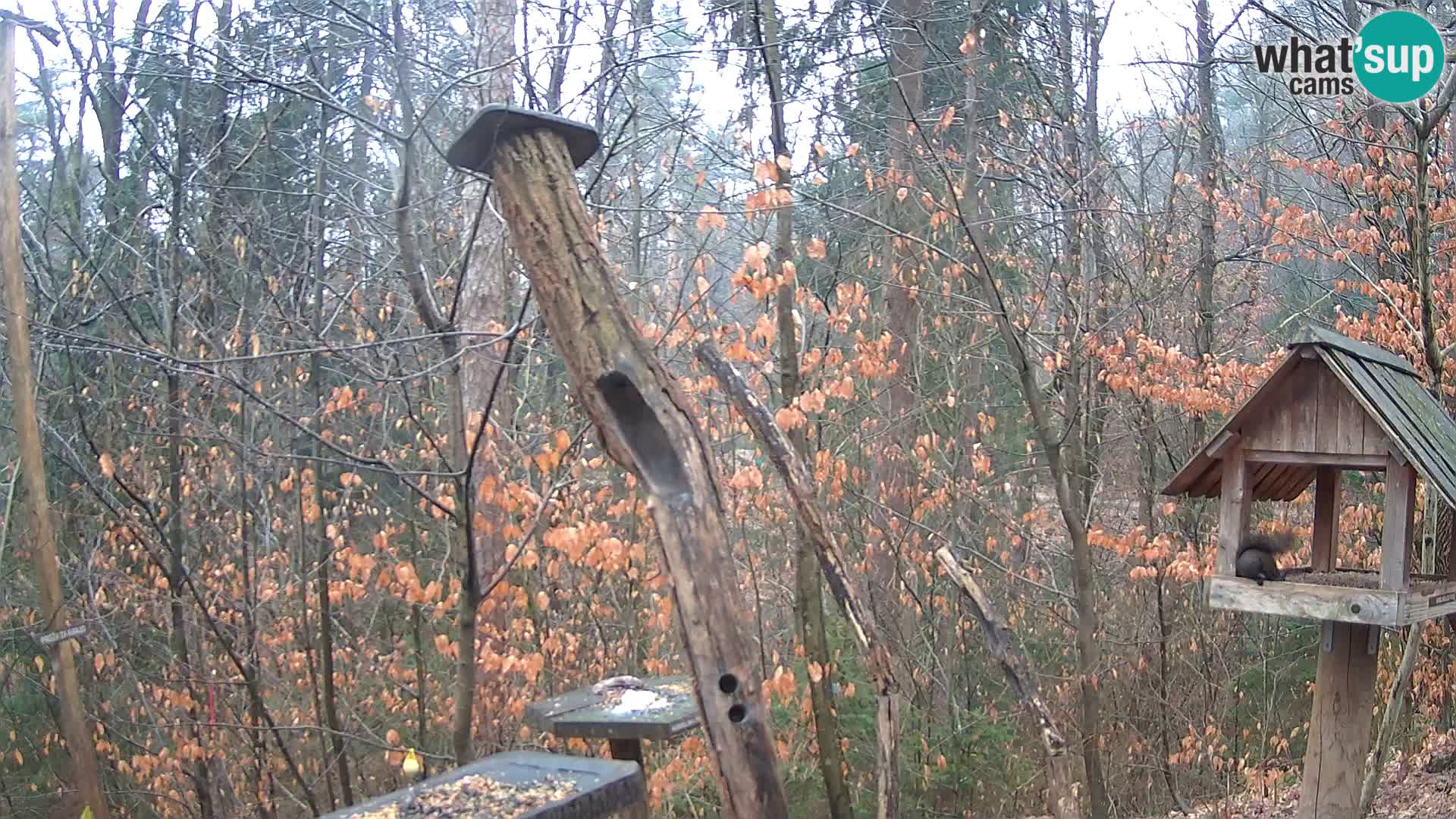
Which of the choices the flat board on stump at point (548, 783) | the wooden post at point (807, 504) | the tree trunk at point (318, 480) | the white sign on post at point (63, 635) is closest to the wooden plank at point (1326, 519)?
the wooden post at point (807, 504)

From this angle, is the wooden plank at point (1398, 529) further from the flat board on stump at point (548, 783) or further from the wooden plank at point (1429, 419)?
the flat board on stump at point (548, 783)

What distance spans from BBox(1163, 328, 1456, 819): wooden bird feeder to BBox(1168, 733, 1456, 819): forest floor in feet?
10.0

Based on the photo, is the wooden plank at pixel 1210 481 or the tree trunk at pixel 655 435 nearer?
the tree trunk at pixel 655 435

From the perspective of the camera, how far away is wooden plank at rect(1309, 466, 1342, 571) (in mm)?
4504

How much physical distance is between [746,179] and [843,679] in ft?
13.4

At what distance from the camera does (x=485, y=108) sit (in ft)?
10.4

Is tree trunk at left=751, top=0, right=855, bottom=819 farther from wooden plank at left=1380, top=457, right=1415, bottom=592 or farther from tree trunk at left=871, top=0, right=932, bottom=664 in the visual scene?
wooden plank at left=1380, top=457, right=1415, bottom=592

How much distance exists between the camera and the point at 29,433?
6414 mm

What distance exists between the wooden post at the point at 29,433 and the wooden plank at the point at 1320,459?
6.23m

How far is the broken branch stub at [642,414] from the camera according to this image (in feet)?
10.0

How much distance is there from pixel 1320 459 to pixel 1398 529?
34cm

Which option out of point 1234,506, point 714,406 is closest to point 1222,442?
point 1234,506

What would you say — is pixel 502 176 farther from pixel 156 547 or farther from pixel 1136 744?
pixel 1136 744

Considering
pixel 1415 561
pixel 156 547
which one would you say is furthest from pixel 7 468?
pixel 1415 561
